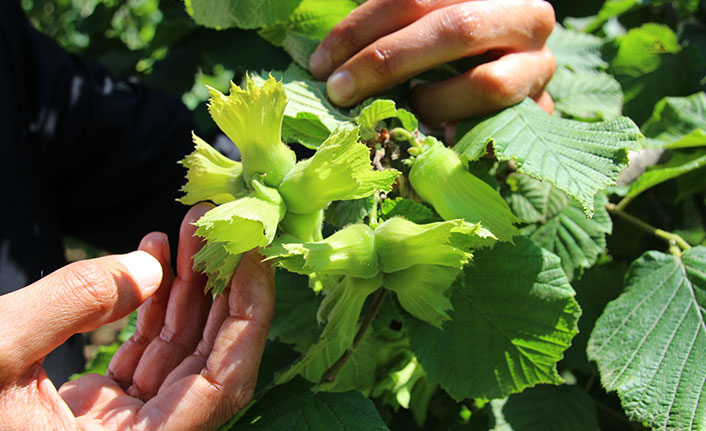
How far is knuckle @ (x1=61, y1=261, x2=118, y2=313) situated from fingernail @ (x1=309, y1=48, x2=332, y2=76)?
571 millimetres

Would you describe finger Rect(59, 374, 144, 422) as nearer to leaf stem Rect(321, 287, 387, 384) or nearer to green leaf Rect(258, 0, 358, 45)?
leaf stem Rect(321, 287, 387, 384)

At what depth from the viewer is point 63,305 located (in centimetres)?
77

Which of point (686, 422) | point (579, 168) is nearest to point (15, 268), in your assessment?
point (579, 168)

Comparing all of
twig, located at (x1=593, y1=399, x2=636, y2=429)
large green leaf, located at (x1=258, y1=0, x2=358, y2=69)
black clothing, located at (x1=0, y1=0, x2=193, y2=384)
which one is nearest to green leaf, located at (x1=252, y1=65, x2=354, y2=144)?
large green leaf, located at (x1=258, y1=0, x2=358, y2=69)

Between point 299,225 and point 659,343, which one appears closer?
point 299,225

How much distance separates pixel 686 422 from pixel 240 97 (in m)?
0.92

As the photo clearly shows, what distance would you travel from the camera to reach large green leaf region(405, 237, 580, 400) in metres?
Result: 1.00

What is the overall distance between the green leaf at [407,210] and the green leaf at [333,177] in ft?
0.33

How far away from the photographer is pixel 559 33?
65.9 inches

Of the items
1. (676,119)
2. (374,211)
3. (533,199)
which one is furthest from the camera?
(676,119)

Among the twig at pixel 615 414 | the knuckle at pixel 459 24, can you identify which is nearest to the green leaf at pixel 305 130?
the knuckle at pixel 459 24

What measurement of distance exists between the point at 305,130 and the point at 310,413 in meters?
0.51

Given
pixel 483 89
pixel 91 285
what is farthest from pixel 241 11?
pixel 91 285

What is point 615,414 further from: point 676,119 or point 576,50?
point 576,50
